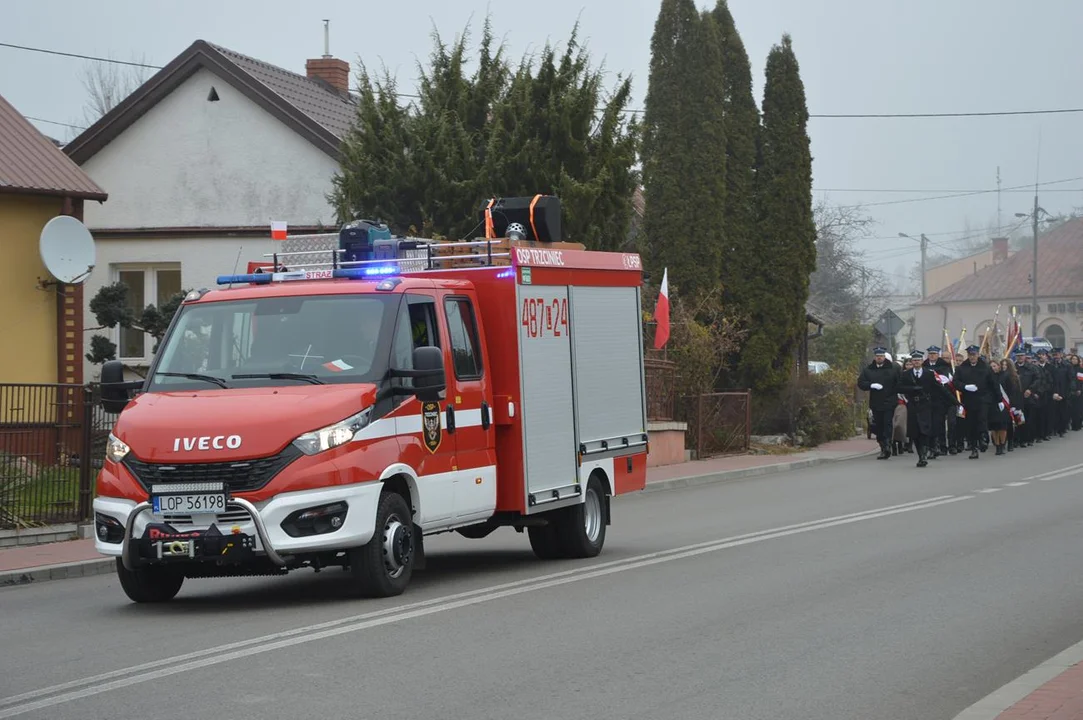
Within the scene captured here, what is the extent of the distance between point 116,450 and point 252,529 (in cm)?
117

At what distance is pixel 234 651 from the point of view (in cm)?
830

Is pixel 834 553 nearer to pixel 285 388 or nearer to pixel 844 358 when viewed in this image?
pixel 285 388

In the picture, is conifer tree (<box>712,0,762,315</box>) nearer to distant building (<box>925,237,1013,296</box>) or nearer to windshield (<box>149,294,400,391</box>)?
windshield (<box>149,294,400,391</box>)

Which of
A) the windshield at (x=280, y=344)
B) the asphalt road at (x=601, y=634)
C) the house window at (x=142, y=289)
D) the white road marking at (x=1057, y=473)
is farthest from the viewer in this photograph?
the house window at (x=142, y=289)

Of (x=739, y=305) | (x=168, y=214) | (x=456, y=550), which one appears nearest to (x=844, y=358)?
(x=739, y=305)

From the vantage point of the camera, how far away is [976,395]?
28.0m

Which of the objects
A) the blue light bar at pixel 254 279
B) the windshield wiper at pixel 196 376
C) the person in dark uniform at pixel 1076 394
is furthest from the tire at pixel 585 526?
the person in dark uniform at pixel 1076 394

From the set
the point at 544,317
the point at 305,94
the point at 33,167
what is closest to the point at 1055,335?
the point at 305,94

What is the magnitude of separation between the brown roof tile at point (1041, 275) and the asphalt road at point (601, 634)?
79.8 meters

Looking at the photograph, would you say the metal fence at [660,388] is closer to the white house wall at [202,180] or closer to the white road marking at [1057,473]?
the white road marking at [1057,473]

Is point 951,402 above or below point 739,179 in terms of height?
below

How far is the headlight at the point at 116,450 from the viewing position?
32.2 feet

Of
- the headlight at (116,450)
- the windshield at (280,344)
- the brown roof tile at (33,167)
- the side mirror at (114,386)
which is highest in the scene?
the brown roof tile at (33,167)

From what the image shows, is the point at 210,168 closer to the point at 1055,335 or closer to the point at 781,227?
the point at 781,227
